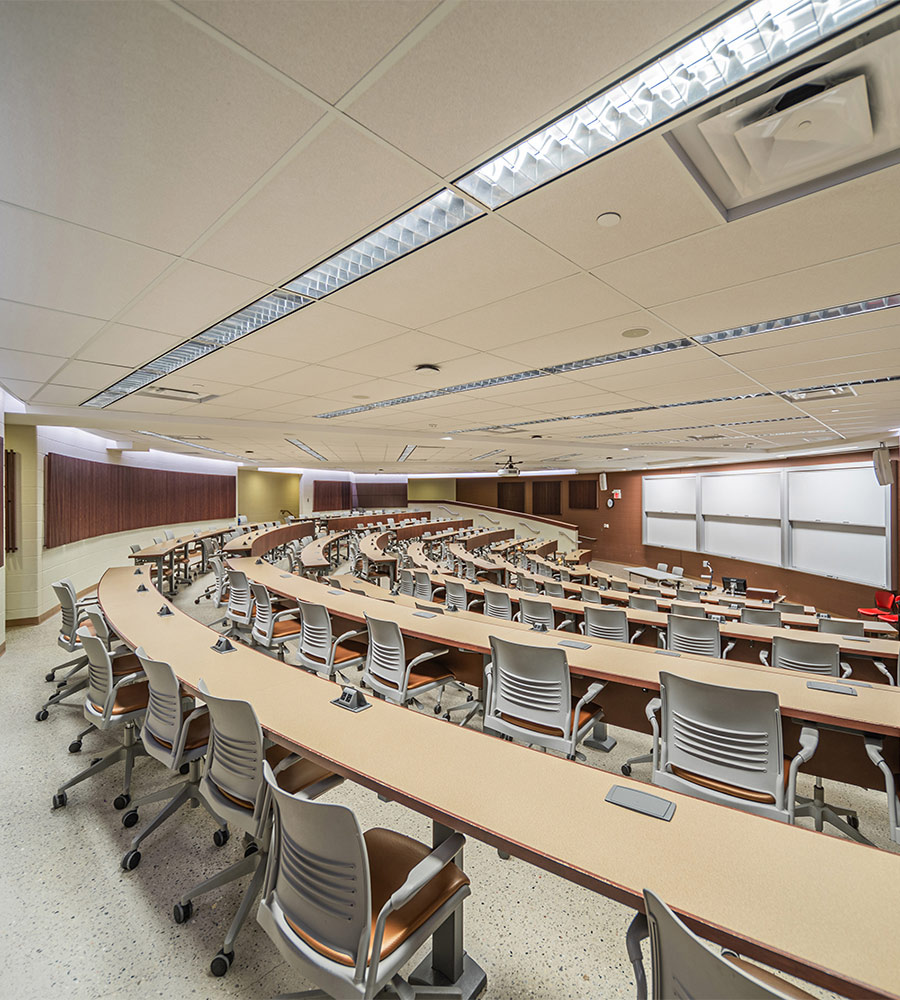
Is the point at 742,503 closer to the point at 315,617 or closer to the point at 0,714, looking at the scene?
the point at 315,617

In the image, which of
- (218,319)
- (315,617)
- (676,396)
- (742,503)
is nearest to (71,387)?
(218,319)

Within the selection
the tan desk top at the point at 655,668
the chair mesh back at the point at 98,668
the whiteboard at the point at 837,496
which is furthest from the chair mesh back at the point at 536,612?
the whiteboard at the point at 837,496

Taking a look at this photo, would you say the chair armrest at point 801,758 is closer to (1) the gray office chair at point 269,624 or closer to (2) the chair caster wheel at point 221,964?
A: (2) the chair caster wheel at point 221,964

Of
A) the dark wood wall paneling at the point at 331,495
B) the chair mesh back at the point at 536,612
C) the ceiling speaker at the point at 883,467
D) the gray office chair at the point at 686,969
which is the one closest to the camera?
the gray office chair at the point at 686,969

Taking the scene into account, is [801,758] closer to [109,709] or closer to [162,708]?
[162,708]

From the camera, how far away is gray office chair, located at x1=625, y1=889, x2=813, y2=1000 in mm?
774

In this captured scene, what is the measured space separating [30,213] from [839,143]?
2604mm

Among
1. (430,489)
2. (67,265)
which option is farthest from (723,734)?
(430,489)

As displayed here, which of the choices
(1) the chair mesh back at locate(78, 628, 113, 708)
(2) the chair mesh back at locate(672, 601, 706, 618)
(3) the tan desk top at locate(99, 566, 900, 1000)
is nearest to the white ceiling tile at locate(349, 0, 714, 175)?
(3) the tan desk top at locate(99, 566, 900, 1000)

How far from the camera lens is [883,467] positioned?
316 inches

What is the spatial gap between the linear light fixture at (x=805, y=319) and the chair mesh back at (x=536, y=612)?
2.67 metres

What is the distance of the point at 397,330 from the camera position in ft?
9.60

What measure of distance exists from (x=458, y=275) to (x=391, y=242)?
1.13 ft

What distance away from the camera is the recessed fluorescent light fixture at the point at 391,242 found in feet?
5.75
